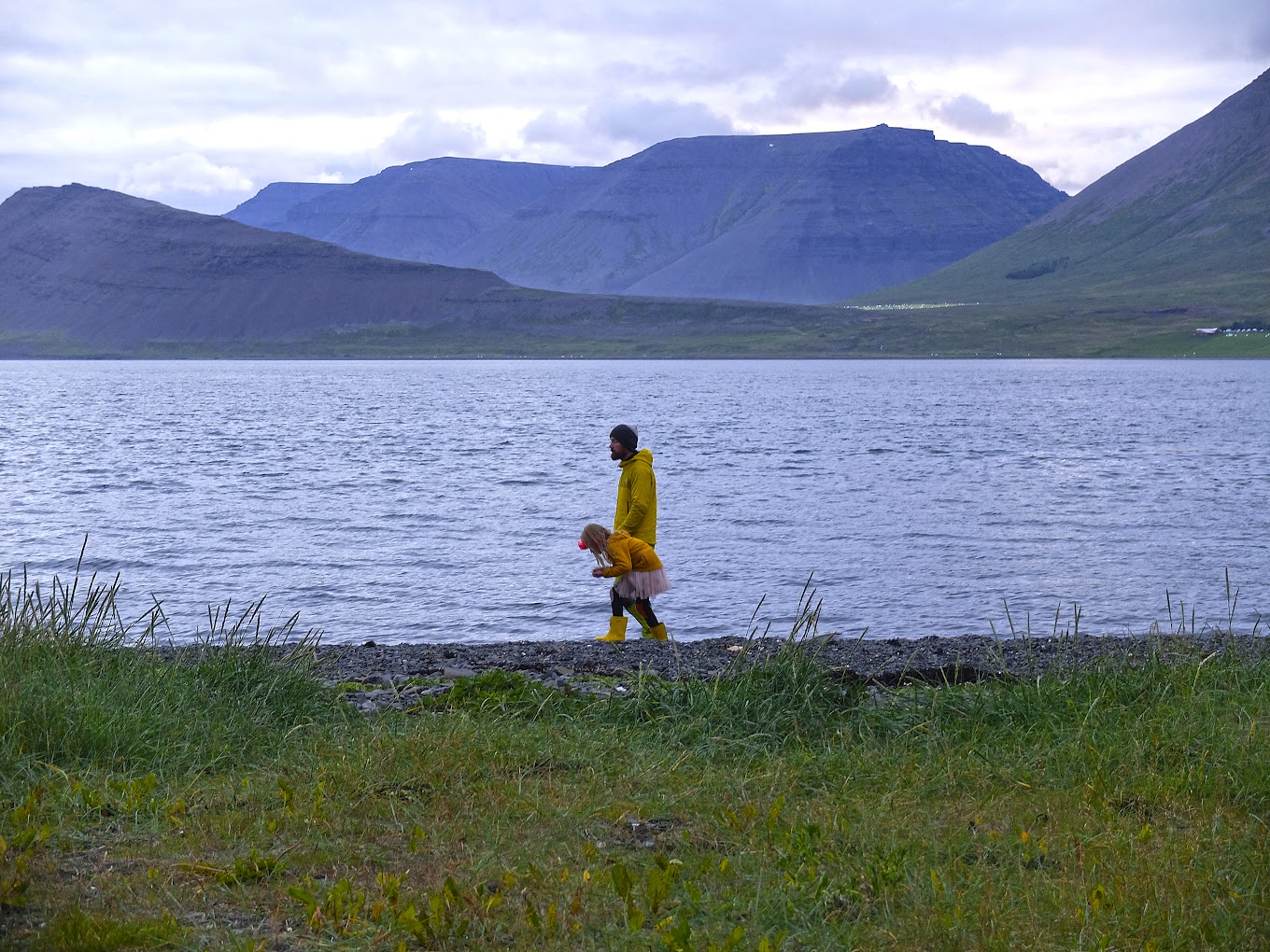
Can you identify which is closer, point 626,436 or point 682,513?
point 626,436

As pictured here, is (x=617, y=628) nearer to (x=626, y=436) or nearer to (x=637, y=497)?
(x=637, y=497)

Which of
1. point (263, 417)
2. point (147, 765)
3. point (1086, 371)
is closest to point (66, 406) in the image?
point (263, 417)

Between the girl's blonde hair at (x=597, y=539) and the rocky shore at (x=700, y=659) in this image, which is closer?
the rocky shore at (x=700, y=659)

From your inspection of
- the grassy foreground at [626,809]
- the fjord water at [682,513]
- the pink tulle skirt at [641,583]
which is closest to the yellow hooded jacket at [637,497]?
the pink tulle skirt at [641,583]

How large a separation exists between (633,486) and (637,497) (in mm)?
134

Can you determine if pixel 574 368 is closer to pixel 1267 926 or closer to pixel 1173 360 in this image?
pixel 1173 360

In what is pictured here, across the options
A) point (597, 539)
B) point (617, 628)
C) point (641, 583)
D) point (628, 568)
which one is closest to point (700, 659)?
point (641, 583)

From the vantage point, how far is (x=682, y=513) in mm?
34094

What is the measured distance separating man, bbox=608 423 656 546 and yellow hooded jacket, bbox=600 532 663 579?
159 mm

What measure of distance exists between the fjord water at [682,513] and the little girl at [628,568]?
13.8ft

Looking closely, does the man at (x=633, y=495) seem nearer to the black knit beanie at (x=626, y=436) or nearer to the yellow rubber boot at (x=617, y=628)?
the black knit beanie at (x=626, y=436)

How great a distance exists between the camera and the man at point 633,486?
44.2ft

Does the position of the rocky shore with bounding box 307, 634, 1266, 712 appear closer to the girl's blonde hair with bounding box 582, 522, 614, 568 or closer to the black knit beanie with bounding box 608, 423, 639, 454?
the girl's blonde hair with bounding box 582, 522, 614, 568

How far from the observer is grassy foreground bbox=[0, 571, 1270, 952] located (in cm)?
535
